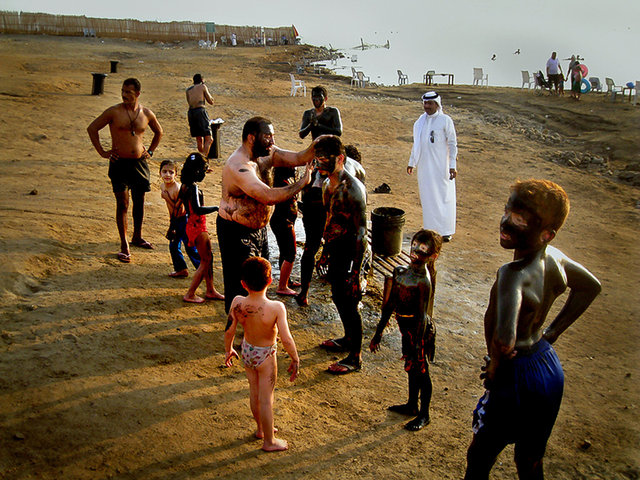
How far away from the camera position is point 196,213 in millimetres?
5766

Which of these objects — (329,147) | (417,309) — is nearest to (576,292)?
(417,309)

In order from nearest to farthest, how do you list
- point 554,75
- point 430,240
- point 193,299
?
1. point 430,240
2. point 193,299
3. point 554,75

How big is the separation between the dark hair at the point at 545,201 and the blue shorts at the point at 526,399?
0.67 metres

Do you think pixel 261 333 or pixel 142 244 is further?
pixel 142 244

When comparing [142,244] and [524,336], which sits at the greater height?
[524,336]

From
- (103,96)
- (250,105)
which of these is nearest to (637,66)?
(250,105)

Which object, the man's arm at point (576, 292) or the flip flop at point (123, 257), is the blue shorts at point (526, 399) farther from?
the flip flop at point (123, 257)

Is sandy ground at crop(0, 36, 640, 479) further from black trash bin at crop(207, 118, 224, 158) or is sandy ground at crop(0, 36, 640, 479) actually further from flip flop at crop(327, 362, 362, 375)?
black trash bin at crop(207, 118, 224, 158)

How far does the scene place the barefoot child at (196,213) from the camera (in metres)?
5.74

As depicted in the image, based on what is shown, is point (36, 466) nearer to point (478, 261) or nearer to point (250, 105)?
point (478, 261)

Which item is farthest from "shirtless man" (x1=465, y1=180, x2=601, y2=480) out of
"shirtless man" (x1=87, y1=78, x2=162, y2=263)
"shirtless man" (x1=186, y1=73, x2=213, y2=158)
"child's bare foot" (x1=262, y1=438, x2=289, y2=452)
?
"shirtless man" (x1=186, y1=73, x2=213, y2=158)

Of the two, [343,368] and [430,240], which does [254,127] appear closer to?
[430,240]

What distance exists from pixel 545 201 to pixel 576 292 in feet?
2.20

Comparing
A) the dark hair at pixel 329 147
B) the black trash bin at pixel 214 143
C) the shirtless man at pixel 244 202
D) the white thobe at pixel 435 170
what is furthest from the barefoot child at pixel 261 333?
the black trash bin at pixel 214 143
